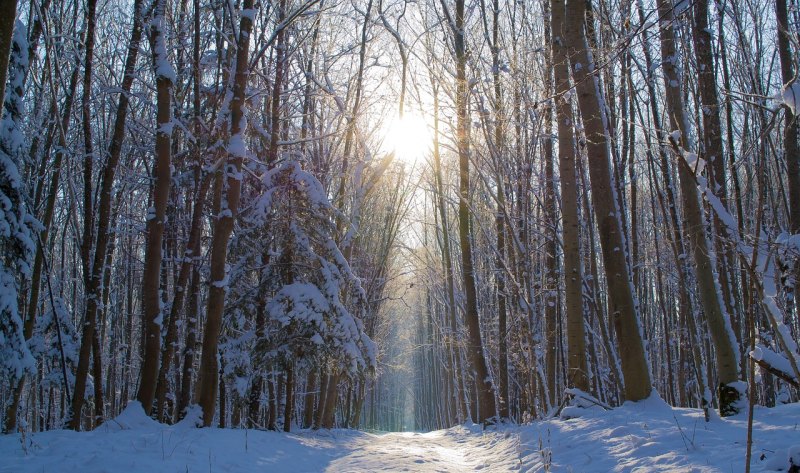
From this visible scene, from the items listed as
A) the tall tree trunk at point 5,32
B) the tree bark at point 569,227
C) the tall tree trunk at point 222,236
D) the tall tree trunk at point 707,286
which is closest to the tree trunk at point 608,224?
the tree bark at point 569,227

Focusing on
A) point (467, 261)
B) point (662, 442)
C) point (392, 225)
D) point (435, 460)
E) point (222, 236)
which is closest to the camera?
point (662, 442)

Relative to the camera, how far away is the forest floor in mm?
4020

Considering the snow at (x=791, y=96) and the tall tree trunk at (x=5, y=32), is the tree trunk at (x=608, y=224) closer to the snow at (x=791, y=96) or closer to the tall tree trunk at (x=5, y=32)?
the snow at (x=791, y=96)

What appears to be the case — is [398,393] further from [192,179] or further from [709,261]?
[709,261]

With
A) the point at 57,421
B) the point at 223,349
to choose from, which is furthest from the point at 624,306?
the point at 57,421

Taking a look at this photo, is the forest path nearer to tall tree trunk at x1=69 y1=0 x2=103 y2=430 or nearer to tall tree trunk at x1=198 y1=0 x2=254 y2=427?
tall tree trunk at x1=198 y1=0 x2=254 y2=427

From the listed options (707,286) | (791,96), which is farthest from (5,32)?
(707,286)

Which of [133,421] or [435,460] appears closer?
[133,421]

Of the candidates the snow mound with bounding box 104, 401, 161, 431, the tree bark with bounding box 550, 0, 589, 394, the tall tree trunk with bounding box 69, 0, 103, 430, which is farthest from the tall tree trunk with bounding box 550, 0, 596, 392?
the tall tree trunk with bounding box 69, 0, 103, 430

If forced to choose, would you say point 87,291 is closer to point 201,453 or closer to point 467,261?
point 201,453

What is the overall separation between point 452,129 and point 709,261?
7.41 metres

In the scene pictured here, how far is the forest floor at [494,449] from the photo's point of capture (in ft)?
13.2

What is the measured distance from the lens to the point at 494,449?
28.5ft

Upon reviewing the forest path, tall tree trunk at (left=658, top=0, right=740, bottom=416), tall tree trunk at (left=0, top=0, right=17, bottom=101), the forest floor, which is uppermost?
tall tree trunk at (left=0, top=0, right=17, bottom=101)
